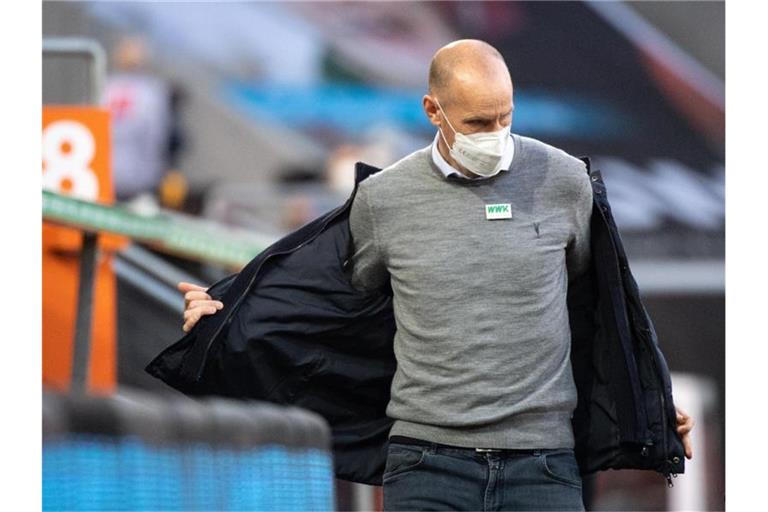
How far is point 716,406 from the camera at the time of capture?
8.15 m

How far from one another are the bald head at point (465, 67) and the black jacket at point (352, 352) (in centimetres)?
27

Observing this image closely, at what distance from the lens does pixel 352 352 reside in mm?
3115

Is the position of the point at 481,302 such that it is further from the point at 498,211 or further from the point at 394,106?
the point at 394,106

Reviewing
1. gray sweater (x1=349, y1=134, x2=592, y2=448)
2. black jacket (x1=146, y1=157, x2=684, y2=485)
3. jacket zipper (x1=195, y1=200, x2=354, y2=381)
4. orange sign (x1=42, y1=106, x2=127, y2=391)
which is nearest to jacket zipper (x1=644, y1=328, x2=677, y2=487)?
black jacket (x1=146, y1=157, x2=684, y2=485)

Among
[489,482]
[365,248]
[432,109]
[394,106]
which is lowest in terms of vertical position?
[489,482]

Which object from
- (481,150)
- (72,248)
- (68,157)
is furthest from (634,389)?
(68,157)

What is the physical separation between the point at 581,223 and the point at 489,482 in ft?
1.73

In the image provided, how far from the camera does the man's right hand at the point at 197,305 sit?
2.99 m

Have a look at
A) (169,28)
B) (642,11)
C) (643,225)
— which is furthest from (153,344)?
(642,11)

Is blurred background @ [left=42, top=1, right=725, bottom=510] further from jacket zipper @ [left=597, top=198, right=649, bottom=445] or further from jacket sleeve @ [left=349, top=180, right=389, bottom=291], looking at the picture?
jacket zipper @ [left=597, top=198, right=649, bottom=445]

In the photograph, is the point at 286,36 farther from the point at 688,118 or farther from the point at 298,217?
the point at 688,118

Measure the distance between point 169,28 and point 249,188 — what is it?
1065 millimetres

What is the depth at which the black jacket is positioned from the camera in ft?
9.53

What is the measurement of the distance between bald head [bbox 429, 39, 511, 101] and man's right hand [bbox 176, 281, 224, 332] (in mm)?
617
